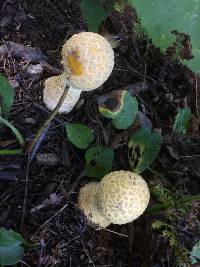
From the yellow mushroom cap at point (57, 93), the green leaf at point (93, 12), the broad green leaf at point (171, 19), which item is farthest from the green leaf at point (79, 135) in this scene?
the broad green leaf at point (171, 19)

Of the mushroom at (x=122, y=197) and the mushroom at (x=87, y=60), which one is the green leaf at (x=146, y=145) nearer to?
the mushroom at (x=122, y=197)

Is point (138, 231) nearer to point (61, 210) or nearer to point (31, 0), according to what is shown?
point (61, 210)

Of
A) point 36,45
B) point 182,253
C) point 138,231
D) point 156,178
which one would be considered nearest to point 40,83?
point 36,45

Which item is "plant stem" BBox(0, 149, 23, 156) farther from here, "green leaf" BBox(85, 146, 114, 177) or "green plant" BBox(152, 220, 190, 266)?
"green plant" BBox(152, 220, 190, 266)

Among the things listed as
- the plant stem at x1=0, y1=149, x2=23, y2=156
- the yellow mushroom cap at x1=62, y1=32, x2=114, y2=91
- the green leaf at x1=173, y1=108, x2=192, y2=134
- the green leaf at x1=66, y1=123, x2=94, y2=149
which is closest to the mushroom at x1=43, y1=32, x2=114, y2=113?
the yellow mushroom cap at x1=62, y1=32, x2=114, y2=91

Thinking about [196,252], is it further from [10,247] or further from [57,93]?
[57,93]
